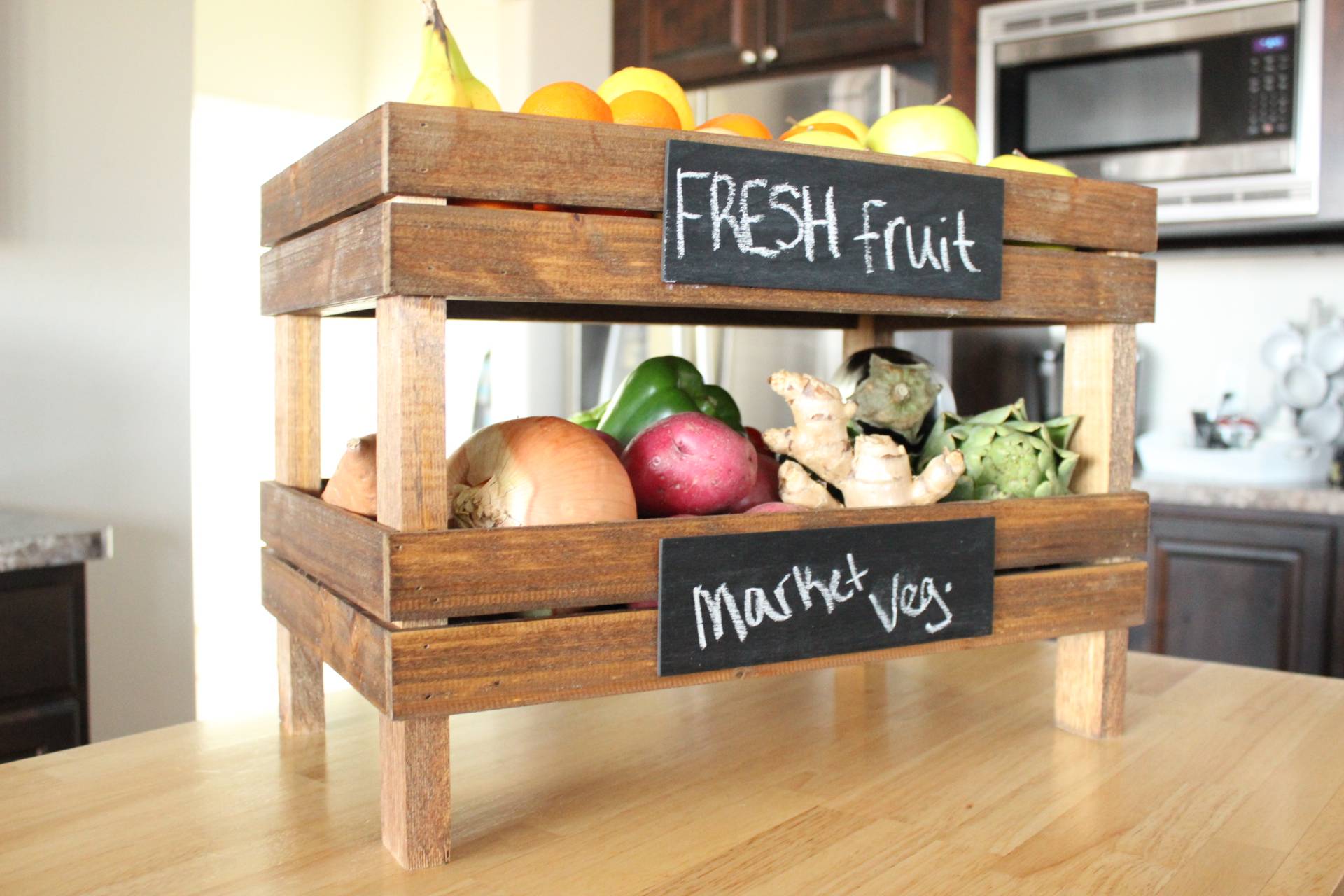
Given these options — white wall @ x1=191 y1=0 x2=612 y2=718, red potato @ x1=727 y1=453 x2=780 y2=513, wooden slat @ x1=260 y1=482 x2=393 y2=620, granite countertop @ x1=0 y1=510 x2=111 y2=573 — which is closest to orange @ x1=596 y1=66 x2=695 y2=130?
red potato @ x1=727 y1=453 x2=780 y2=513

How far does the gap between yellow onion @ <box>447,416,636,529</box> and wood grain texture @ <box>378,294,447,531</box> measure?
6cm

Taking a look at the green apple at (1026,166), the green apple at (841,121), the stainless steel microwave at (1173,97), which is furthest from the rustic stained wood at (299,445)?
the stainless steel microwave at (1173,97)

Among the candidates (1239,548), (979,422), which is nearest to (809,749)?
(979,422)

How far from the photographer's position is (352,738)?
859mm

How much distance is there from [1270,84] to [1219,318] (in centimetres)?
67

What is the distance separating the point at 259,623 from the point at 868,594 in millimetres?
4047

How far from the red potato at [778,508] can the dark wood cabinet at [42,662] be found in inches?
48.9

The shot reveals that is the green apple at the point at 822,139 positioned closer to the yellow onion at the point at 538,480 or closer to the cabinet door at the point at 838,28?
the yellow onion at the point at 538,480

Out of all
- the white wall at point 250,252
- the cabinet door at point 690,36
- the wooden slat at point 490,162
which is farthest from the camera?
the white wall at point 250,252

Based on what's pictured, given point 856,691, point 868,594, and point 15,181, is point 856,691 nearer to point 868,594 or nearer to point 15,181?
point 868,594

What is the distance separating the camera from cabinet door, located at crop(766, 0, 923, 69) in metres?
2.61

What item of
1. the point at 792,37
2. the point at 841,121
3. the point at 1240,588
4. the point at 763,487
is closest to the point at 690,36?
the point at 792,37

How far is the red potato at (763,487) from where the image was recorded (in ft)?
2.68

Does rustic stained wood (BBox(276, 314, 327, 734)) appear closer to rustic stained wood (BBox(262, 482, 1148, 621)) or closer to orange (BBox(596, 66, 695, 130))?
rustic stained wood (BBox(262, 482, 1148, 621))
